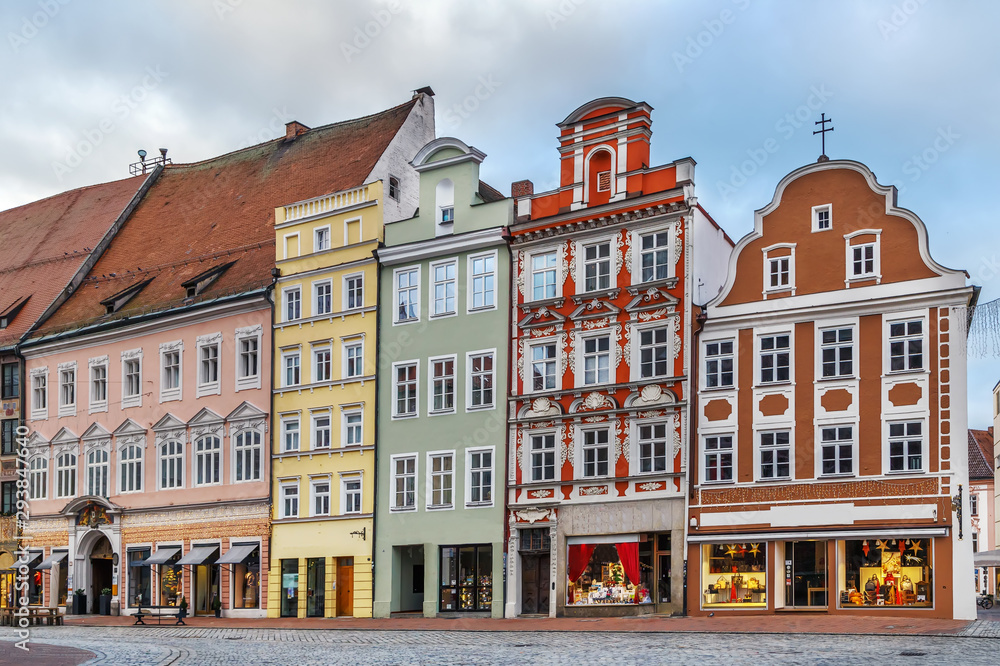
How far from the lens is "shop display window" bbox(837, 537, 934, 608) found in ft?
118

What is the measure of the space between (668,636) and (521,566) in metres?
11.2

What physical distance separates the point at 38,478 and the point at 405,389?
19448 mm

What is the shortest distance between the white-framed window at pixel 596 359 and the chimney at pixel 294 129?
22327 mm

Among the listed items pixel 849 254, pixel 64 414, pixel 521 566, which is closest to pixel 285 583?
pixel 521 566

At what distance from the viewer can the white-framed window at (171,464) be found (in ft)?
171

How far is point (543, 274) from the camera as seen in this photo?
43844 mm

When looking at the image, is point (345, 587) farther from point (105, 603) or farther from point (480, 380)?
point (105, 603)

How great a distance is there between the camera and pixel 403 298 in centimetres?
4700

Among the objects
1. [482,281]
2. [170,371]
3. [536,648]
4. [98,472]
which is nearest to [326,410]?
[482,281]

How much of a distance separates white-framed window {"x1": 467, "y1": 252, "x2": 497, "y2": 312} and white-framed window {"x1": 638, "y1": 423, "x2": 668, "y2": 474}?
700 centimetres

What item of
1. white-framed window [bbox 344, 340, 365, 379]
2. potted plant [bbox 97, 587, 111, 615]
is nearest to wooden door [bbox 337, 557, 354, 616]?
white-framed window [bbox 344, 340, 365, 379]

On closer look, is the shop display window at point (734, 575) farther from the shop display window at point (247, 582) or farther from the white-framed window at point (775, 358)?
the shop display window at point (247, 582)

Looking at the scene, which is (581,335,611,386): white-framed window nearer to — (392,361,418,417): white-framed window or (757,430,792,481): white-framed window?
(757,430,792,481): white-framed window

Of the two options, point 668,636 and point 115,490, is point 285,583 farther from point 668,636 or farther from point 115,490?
point 668,636
